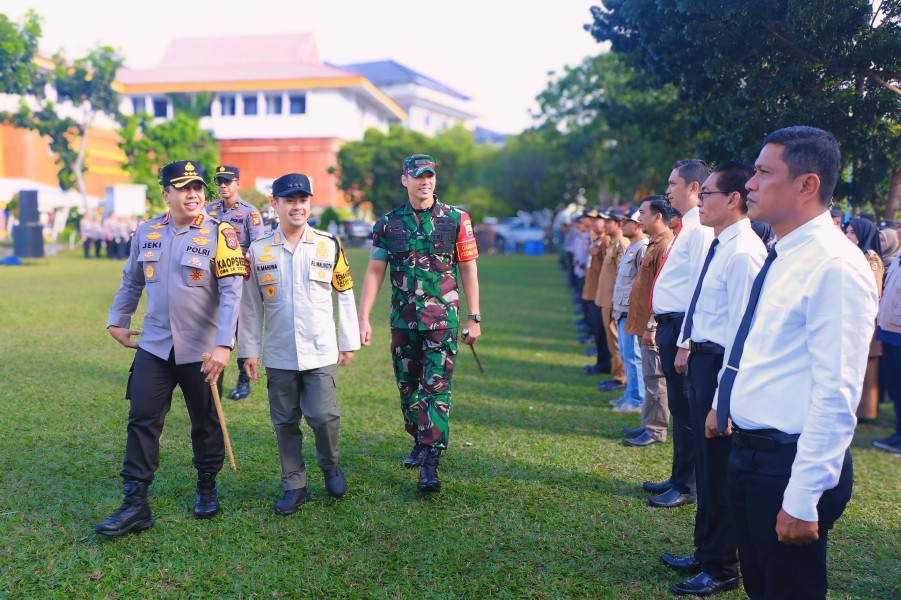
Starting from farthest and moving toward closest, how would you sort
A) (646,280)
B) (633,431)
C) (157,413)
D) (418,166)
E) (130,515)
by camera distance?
(633,431)
(646,280)
(418,166)
(157,413)
(130,515)

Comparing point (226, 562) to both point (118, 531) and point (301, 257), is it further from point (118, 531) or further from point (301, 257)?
point (301, 257)

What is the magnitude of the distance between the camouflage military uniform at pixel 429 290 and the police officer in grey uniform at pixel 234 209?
233 centimetres

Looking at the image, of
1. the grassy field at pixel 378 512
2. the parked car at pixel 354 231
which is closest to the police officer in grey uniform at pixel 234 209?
the grassy field at pixel 378 512

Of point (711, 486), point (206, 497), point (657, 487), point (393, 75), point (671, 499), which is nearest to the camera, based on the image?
point (711, 486)

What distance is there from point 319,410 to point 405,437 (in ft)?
5.96

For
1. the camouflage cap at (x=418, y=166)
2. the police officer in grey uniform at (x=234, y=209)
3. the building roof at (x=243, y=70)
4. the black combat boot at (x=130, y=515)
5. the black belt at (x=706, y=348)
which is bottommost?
the black combat boot at (x=130, y=515)

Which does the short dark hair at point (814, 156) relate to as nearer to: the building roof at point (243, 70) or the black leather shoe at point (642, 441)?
the black leather shoe at point (642, 441)

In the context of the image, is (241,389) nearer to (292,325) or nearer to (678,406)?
(292,325)

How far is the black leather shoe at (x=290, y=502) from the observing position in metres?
4.76

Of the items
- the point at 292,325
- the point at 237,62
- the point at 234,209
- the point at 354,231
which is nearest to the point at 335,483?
the point at 292,325

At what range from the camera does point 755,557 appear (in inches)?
114

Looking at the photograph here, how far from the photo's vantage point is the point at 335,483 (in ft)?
16.6

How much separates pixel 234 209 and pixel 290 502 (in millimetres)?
3522

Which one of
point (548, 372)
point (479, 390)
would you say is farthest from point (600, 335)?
point (479, 390)
